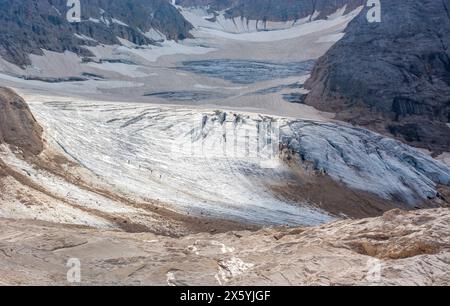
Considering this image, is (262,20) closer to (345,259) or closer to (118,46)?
(118,46)

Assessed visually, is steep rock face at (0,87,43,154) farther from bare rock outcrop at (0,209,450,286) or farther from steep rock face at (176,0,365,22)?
steep rock face at (176,0,365,22)

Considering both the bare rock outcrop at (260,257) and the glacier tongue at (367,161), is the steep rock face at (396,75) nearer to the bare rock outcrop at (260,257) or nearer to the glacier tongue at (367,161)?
the glacier tongue at (367,161)

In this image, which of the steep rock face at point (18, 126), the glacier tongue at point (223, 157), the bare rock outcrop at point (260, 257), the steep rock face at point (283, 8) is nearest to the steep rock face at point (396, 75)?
the glacier tongue at point (223, 157)

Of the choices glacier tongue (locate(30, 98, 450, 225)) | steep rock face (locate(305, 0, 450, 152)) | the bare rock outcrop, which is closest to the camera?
the bare rock outcrop

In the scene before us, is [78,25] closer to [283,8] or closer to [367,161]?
[283,8]

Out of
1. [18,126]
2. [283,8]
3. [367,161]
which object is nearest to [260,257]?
[18,126]

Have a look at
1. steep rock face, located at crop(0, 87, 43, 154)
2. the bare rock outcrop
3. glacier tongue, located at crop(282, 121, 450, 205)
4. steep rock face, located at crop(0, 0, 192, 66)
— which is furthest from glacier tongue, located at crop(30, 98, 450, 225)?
steep rock face, located at crop(0, 0, 192, 66)
